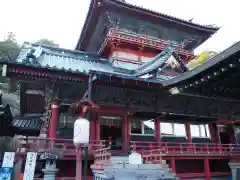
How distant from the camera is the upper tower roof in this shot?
15.8m

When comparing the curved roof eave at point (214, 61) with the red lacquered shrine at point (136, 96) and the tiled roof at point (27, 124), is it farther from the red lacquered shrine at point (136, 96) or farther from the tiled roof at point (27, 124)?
the tiled roof at point (27, 124)

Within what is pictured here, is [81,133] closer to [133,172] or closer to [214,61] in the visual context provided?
[133,172]

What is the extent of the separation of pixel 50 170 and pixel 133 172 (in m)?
3.51

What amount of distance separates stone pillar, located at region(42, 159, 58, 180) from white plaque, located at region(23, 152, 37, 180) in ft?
1.50

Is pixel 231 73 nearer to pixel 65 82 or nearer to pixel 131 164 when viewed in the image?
pixel 131 164

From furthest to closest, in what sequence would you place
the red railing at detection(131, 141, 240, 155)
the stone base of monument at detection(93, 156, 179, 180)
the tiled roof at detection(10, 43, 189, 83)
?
the tiled roof at detection(10, 43, 189, 83) < the red railing at detection(131, 141, 240, 155) < the stone base of monument at detection(93, 156, 179, 180)

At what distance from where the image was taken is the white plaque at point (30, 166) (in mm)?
8047

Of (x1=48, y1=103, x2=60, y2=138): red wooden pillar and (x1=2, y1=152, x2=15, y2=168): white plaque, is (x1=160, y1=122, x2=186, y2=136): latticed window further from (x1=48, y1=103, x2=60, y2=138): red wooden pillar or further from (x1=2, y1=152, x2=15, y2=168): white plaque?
(x1=2, y1=152, x2=15, y2=168): white plaque

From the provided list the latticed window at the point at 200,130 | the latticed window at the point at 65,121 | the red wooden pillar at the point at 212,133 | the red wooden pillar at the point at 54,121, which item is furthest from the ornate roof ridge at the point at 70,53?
the red wooden pillar at the point at 212,133

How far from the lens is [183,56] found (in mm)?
17828

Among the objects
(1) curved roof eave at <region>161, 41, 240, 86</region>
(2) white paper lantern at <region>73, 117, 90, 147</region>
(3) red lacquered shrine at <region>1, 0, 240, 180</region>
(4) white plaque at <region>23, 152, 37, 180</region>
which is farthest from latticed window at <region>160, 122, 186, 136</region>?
(2) white paper lantern at <region>73, 117, 90, 147</region>

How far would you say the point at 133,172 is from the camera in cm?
715

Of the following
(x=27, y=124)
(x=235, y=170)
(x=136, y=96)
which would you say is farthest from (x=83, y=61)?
(x=235, y=170)

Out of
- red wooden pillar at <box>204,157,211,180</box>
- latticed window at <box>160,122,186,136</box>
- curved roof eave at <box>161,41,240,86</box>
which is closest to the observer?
curved roof eave at <box>161,41,240,86</box>
